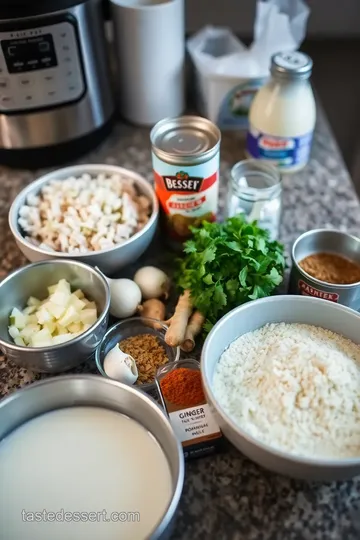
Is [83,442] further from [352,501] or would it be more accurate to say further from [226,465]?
[352,501]

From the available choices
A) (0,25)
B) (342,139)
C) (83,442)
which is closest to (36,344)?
(83,442)

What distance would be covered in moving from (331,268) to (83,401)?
41cm

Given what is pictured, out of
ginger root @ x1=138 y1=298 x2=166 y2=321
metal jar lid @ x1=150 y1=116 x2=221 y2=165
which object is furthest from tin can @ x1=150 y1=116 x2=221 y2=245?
ginger root @ x1=138 y1=298 x2=166 y2=321

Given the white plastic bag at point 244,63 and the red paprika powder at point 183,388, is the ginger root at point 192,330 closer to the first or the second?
the red paprika powder at point 183,388

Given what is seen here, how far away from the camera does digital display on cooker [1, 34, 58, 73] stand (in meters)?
0.91

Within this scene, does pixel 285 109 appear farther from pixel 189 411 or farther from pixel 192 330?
pixel 189 411

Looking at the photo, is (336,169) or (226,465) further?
(336,169)

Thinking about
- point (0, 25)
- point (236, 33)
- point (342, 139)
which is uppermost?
point (0, 25)

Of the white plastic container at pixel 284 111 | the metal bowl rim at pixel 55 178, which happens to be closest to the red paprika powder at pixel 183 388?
the metal bowl rim at pixel 55 178

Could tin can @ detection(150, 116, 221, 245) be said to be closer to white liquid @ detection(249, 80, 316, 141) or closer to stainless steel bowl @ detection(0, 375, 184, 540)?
white liquid @ detection(249, 80, 316, 141)

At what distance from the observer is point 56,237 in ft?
2.86

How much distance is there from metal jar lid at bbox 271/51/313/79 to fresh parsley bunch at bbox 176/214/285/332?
31 cm

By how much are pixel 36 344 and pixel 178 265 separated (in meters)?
0.27

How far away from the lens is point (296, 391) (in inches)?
25.7
